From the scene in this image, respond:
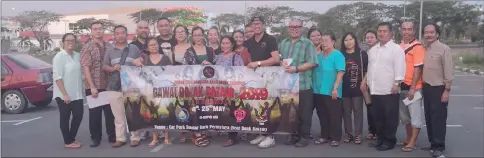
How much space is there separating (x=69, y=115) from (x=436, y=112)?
4593mm

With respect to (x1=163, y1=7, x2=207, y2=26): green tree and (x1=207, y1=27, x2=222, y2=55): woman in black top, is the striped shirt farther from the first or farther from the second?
(x1=163, y1=7, x2=207, y2=26): green tree

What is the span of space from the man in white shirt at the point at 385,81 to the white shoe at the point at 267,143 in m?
1.33

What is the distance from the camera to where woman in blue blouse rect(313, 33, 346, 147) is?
229 inches

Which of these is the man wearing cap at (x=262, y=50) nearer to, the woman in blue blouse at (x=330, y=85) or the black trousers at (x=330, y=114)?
the woman in blue blouse at (x=330, y=85)

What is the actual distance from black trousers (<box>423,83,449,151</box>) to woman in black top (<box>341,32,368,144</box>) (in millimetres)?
836

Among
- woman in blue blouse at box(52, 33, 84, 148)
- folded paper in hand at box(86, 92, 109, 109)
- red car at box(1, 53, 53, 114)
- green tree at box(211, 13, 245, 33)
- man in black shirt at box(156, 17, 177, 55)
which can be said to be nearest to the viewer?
woman in blue blouse at box(52, 33, 84, 148)

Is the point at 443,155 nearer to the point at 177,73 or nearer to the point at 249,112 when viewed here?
the point at 249,112

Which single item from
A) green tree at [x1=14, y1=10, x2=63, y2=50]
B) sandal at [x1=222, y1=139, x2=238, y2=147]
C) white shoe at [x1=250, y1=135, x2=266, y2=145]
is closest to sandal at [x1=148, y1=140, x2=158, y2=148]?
sandal at [x1=222, y1=139, x2=238, y2=147]

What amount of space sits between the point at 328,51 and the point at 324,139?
1.20 metres

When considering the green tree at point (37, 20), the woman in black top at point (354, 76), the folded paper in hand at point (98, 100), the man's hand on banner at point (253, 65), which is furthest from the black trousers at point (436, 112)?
the green tree at point (37, 20)

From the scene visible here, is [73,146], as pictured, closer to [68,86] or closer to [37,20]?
[68,86]

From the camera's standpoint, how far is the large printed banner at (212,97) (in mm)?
5898

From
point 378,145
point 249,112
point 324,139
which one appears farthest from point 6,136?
point 378,145

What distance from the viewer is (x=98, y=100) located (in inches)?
240
